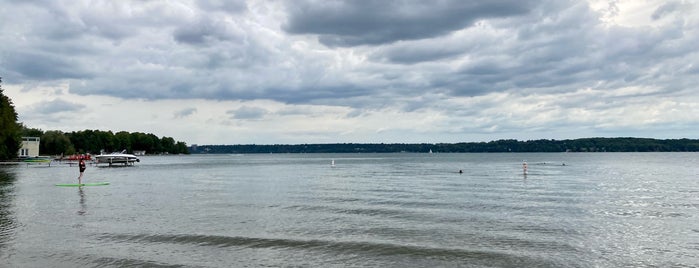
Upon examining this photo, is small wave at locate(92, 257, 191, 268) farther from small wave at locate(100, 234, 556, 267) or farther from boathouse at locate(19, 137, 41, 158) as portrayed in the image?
boathouse at locate(19, 137, 41, 158)

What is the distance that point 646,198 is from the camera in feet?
123

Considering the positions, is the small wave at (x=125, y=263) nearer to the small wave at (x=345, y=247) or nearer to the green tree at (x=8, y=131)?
the small wave at (x=345, y=247)

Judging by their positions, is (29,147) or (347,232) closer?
(347,232)

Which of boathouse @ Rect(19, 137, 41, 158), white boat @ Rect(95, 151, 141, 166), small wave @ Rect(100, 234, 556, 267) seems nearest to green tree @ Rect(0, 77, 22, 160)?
white boat @ Rect(95, 151, 141, 166)

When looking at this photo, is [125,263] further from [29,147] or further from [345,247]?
[29,147]

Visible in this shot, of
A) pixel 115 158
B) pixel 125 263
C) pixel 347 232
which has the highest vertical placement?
pixel 115 158

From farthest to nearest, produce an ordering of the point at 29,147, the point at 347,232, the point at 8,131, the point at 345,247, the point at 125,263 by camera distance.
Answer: the point at 29,147
the point at 8,131
the point at 347,232
the point at 345,247
the point at 125,263

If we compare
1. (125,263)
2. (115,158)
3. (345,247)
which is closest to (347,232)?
(345,247)

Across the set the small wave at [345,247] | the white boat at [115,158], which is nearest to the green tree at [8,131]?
the white boat at [115,158]

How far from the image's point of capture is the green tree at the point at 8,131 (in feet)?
343

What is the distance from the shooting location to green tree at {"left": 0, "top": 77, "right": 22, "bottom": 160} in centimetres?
10450

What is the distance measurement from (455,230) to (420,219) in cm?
373

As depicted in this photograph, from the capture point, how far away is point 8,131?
108 m

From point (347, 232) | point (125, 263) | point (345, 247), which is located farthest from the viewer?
point (347, 232)
